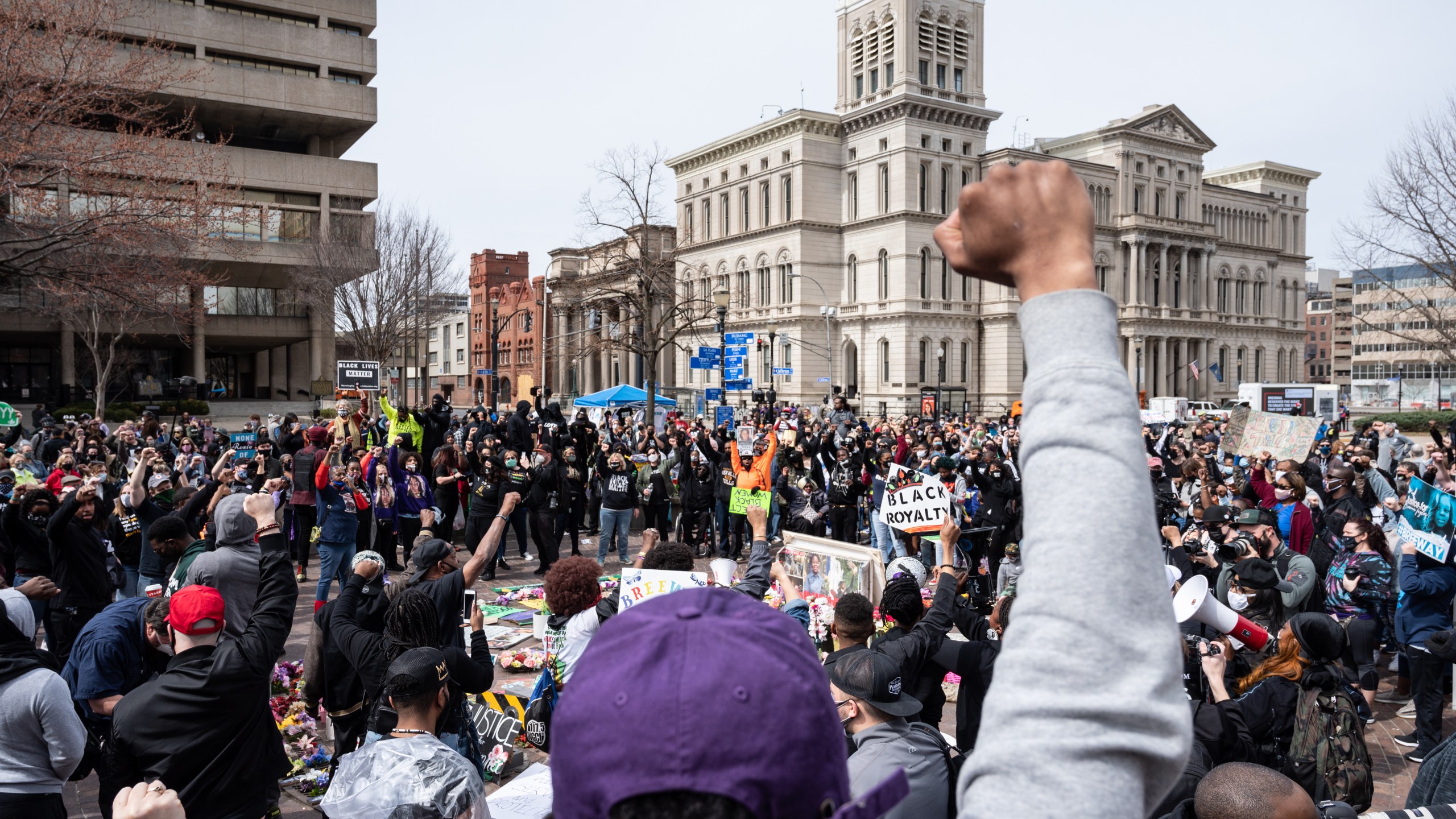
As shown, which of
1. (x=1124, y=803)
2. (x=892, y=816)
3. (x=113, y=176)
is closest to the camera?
(x=1124, y=803)

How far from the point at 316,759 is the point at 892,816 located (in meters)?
5.49

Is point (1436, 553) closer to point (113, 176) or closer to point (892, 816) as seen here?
point (892, 816)

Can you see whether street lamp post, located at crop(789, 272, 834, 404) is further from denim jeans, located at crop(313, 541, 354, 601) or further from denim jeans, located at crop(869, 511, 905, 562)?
denim jeans, located at crop(313, 541, 354, 601)

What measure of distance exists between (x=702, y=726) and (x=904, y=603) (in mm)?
4553

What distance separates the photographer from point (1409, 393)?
92.8 metres

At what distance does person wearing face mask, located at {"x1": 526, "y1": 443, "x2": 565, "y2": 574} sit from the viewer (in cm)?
1402

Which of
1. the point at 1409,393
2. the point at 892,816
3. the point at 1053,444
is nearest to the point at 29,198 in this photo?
the point at 892,816

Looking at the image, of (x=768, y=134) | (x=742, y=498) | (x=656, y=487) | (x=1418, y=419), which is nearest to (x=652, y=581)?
(x=742, y=498)

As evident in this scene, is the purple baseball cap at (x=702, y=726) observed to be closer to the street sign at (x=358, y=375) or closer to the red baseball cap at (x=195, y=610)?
the red baseball cap at (x=195, y=610)

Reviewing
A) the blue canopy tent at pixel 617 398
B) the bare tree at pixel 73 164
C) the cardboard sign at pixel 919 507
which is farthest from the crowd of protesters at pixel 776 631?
the blue canopy tent at pixel 617 398

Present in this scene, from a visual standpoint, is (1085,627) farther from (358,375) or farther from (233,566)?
Answer: (358,375)

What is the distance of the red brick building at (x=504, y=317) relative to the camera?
284ft

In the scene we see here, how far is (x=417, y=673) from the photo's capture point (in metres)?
3.99

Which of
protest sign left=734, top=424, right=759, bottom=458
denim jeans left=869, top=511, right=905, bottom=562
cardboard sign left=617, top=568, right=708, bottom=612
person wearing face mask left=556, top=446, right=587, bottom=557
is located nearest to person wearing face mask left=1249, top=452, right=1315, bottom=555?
denim jeans left=869, top=511, right=905, bottom=562
